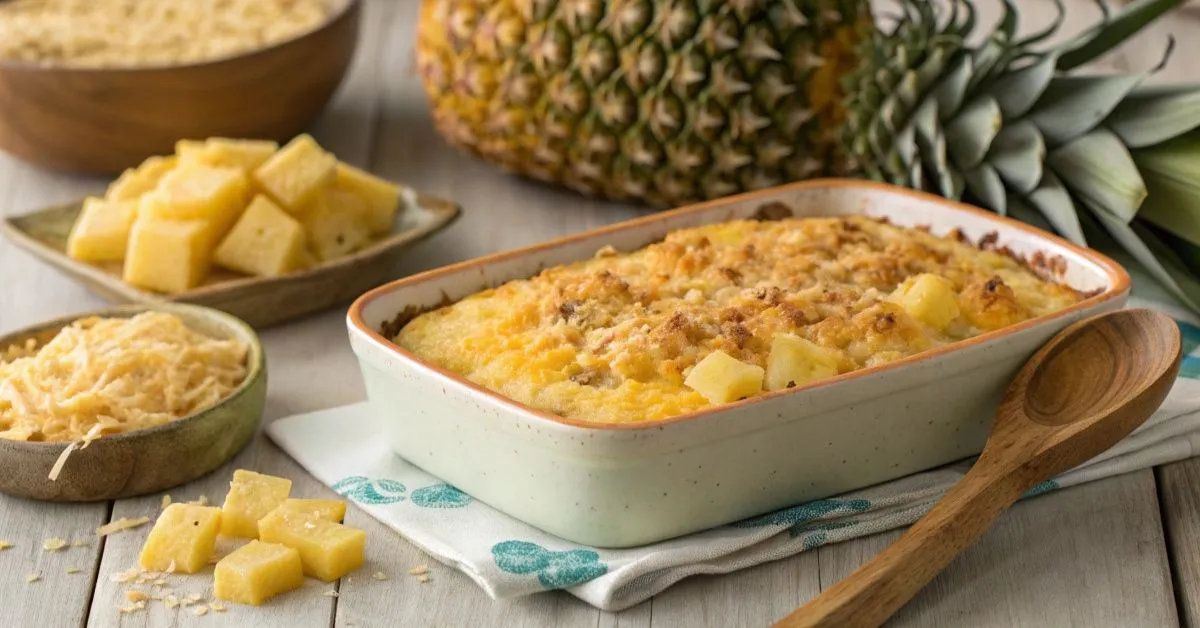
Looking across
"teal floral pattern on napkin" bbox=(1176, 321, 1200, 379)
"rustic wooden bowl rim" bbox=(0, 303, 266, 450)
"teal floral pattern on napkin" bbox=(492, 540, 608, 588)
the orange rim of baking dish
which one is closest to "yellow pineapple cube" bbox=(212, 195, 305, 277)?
"rustic wooden bowl rim" bbox=(0, 303, 266, 450)

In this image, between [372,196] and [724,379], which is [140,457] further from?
[372,196]

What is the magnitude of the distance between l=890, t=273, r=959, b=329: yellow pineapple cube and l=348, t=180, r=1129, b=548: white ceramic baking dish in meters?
0.10

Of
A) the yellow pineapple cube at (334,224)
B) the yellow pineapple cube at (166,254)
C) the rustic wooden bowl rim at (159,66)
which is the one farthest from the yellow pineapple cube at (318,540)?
the rustic wooden bowl rim at (159,66)

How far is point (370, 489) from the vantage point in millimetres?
2369

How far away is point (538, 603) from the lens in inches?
83.8

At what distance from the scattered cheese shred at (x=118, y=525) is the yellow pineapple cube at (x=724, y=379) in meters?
0.88

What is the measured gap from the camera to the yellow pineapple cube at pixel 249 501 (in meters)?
2.25

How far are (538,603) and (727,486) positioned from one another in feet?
1.02

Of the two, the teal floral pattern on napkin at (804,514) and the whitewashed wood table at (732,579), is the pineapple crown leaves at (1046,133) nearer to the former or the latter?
the whitewashed wood table at (732,579)

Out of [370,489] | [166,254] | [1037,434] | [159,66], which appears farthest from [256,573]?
[159,66]

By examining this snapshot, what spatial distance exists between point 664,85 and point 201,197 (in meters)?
1.01

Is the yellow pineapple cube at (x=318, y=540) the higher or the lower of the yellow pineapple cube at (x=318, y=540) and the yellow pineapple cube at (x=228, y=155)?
the lower

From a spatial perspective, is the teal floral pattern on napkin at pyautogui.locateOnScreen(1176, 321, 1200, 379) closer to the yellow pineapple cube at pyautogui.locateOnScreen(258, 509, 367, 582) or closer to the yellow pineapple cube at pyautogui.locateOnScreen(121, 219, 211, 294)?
the yellow pineapple cube at pyautogui.locateOnScreen(258, 509, 367, 582)


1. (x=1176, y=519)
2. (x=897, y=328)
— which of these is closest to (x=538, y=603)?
(x=897, y=328)
